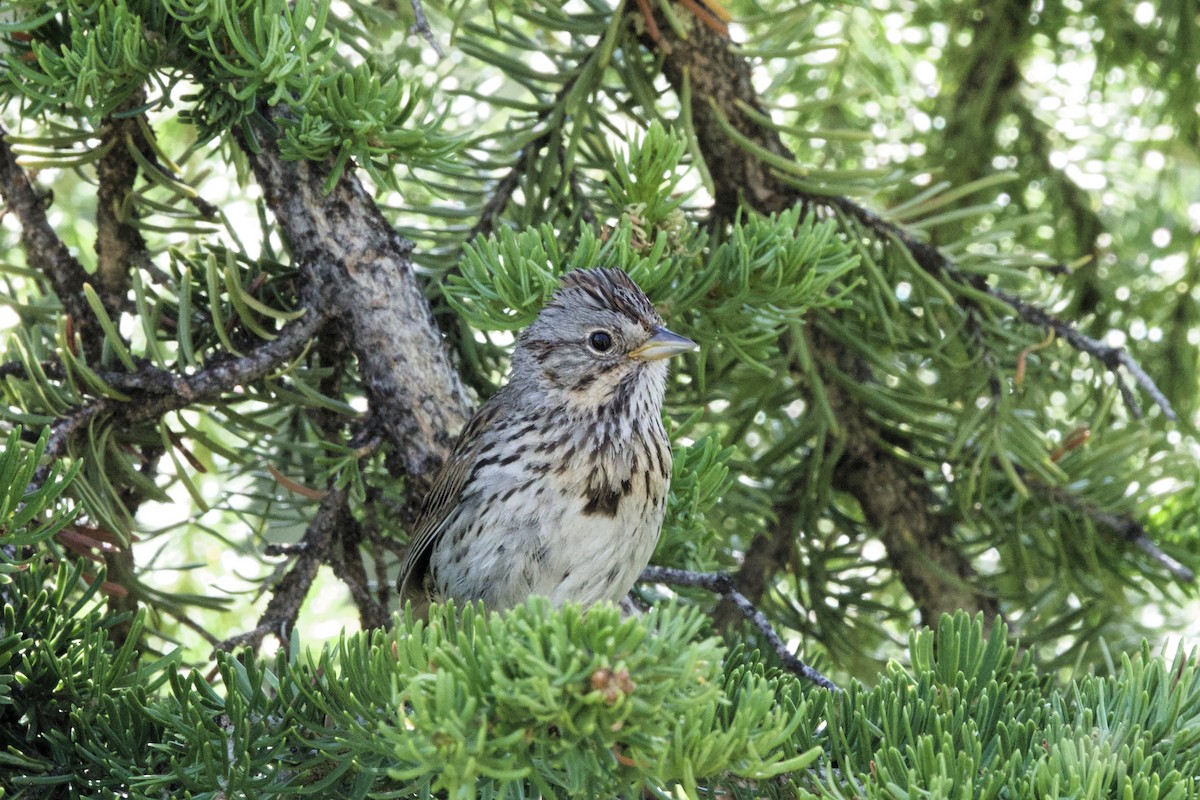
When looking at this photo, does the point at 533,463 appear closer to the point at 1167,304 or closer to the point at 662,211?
the point at 662,211

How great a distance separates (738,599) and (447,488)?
0.63m

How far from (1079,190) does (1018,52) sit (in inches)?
17.8

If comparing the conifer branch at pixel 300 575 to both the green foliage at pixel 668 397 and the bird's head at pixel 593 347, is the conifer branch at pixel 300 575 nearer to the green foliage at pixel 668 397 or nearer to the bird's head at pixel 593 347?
the green foliage at pixel 668 397

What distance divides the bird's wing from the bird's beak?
1.07 ft

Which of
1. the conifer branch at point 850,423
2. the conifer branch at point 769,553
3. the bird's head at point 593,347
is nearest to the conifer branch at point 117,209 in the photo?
the bird's head at point 593,347

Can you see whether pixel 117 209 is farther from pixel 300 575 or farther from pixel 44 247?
pixel 300 575

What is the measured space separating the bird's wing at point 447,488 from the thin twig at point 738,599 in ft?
1.31

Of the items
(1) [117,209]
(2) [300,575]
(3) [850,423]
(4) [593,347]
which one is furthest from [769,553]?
(1) [117,209]

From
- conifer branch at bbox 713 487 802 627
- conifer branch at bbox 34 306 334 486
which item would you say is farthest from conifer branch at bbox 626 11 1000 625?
conifer branch at bbox 34 306 334 486

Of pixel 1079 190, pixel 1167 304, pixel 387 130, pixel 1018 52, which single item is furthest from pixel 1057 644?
pixel 387 130

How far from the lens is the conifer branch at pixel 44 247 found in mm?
2234

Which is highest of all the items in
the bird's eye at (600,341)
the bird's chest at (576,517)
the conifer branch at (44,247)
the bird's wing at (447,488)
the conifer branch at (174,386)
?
the conifer branch at (44,247)

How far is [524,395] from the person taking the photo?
2.61 metres

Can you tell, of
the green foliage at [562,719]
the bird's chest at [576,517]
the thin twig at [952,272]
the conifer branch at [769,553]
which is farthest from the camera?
the conifer branch at [769,553]
